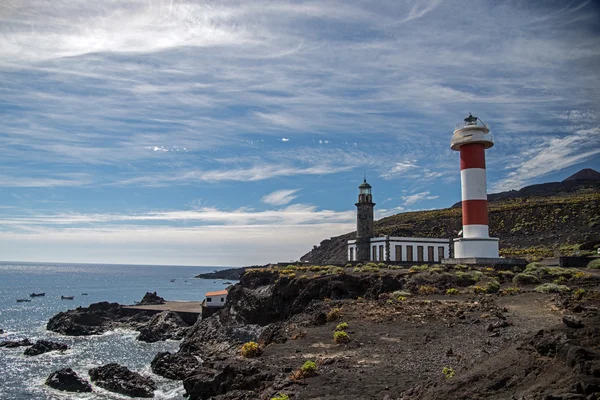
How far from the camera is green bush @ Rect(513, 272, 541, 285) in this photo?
26.9m

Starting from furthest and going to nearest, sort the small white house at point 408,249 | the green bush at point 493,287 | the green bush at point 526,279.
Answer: the small white house at point 408,249 < the green bush at point 526,279 < the green bush at point 493,287

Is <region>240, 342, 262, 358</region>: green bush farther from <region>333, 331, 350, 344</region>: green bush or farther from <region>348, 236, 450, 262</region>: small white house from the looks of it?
<region>348, 236, 450, 262</region>: small white house

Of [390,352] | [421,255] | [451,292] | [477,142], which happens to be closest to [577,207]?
[421,255]

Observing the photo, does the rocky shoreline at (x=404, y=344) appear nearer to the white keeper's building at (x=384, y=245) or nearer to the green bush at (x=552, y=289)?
the green bush at (x=552, y=289)

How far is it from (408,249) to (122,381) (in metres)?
28.0

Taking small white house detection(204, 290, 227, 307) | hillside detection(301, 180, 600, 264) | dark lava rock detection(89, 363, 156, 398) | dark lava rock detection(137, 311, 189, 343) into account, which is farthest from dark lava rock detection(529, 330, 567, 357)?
small white house detection(204, 290, 227, 307)

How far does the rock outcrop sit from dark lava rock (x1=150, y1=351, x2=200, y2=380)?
22.8 meters

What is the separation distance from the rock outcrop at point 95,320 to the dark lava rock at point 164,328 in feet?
11.9

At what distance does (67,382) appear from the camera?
95.7 feet

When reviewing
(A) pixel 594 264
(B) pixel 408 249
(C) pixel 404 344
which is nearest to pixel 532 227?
(B) pixel 408 249

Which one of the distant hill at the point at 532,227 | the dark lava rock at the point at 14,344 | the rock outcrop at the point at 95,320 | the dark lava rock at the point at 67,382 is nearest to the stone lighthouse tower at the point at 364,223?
the distant hill at the point at 532,227

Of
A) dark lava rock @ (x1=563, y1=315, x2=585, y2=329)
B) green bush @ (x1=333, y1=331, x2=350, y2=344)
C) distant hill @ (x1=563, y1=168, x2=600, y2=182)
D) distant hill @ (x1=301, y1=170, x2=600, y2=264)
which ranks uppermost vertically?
distant hill @ (x1=563, y1=168, x2=600, y2=182)

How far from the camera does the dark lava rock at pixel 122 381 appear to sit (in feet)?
90.6

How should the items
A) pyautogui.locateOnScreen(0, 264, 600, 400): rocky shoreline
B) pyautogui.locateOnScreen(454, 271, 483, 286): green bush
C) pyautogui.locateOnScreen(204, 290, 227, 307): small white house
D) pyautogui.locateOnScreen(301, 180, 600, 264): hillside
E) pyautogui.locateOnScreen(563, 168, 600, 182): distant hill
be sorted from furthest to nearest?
pyautogui.locateOnScreen(563, 168, 600, 182): distant hill
pyautogui.locateOnScreen(301, 180, 600, 264): hillside
pyautogui.locateOnScreen(204, 290, 227, 307): small white house
pyautogui.locateOnScreen(454, 271, 483, 286): green bush
pyautogui.locateOnScreen(0, 264, 600, 400): rocky shoreline
